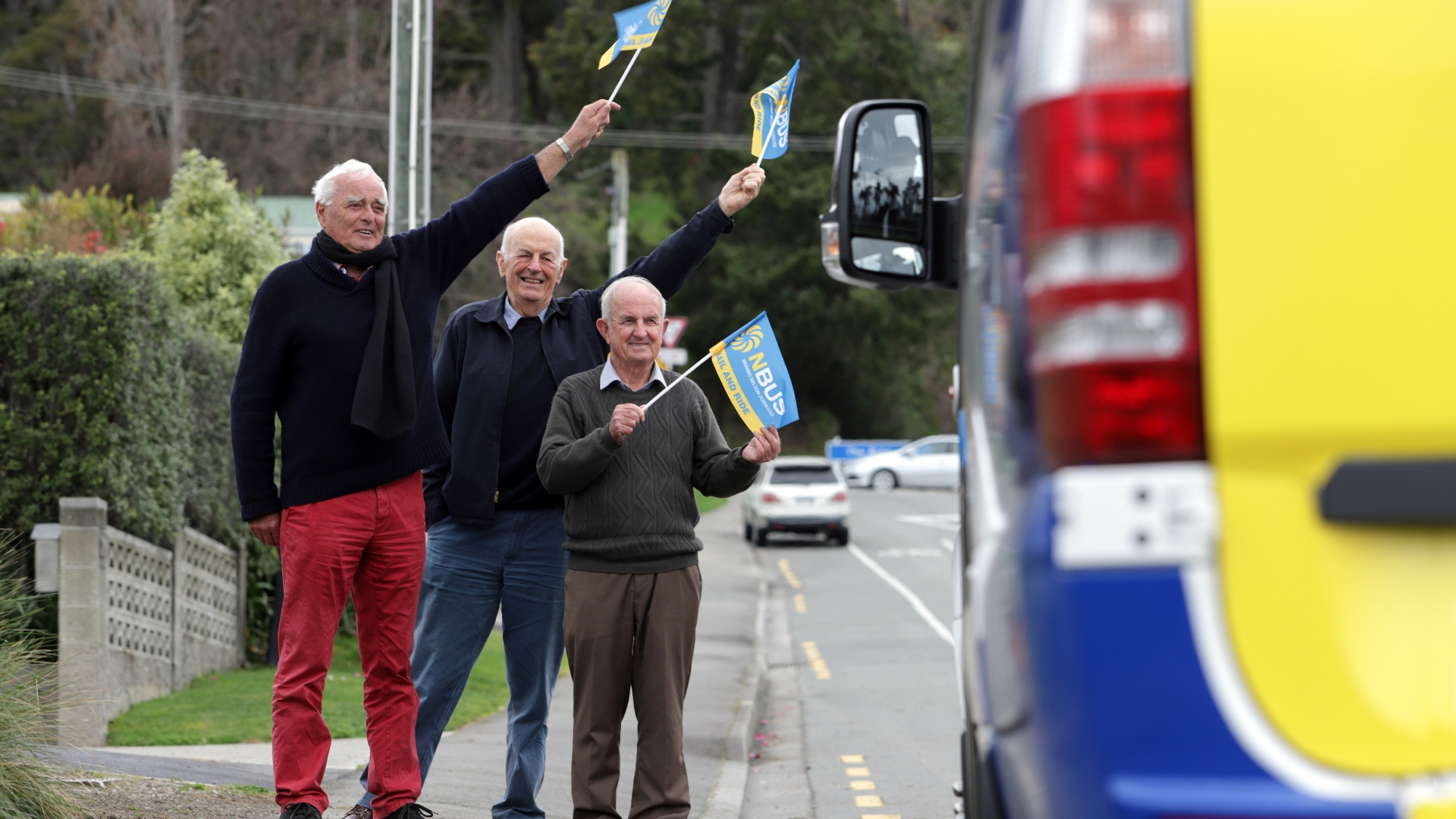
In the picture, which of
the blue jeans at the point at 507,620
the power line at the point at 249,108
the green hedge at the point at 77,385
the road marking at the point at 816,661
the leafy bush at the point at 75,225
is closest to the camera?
the blue jeans at the point at 507,620

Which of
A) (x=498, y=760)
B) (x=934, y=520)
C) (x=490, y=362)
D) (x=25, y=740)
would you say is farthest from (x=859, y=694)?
(x=934, y=520)

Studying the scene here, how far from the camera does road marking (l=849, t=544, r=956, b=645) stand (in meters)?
15.0

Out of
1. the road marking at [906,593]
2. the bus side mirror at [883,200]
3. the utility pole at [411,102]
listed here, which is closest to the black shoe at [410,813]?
the bus side mirror at [883,200]

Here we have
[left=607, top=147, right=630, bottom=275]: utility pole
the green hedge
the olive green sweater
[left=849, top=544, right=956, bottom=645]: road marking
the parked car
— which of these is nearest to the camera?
the parked car

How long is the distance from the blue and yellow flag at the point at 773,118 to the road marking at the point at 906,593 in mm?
6397

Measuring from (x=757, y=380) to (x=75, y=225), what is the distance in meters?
14.8

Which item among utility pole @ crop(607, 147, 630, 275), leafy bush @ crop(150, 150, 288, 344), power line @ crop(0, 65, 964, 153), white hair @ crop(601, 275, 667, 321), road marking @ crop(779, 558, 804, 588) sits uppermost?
power line @ crop(0, 65, 964, 153)

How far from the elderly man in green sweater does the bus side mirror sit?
3.29 feet

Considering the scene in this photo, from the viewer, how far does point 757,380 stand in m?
4.55

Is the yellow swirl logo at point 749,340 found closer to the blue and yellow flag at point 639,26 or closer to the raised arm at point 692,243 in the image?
the raised arm at point 692,243

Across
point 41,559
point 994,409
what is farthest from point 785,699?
point 994,409

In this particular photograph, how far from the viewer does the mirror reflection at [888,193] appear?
356 cm

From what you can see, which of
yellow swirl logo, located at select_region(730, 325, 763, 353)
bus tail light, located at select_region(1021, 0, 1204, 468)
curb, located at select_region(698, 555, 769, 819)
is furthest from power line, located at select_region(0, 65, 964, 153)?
bus tail light, located at select_region(1021, 0, 1204, 468)

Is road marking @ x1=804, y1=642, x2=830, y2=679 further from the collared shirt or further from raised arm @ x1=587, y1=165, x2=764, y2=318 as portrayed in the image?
the collared shirt
